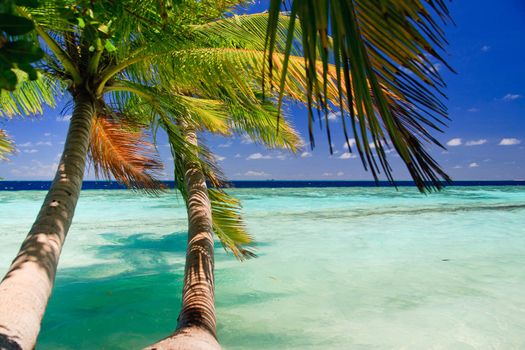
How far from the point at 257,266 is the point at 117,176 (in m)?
2.90

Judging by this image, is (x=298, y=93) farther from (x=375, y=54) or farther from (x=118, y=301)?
(x=118, y=301)

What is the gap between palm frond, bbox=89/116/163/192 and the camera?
4.67m

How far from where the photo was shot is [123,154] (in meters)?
4.85

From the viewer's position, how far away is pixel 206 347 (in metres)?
1.83

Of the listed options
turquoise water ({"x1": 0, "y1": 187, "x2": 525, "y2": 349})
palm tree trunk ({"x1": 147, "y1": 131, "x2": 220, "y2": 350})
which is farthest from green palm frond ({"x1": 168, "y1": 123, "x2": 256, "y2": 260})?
turquoise water ({"x1": 0, "y1": 187, "x2": 525, "y2": 349})

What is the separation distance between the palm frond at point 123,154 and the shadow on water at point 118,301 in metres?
1.39

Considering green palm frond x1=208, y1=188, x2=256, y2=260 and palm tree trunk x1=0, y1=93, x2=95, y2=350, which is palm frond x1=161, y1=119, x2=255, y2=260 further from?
palm tree trunk x1=0, y1=93, x2=95, y2=350

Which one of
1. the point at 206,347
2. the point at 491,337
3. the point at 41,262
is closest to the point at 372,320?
the point at 491,337

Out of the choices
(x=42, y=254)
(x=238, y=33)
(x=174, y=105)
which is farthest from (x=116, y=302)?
(x=238, y=33)

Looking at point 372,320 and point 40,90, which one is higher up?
point 40,90

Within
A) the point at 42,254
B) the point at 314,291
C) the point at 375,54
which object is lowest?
the point at 314,291

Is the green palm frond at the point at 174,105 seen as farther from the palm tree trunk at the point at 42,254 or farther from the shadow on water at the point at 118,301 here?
the shadow on water at the point at 118,301

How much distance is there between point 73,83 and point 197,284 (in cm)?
192

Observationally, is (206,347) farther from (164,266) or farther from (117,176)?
(164,266)
